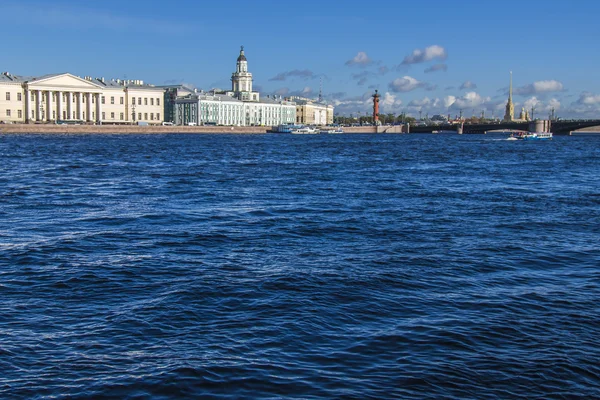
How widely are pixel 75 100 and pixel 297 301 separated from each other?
9499 cm

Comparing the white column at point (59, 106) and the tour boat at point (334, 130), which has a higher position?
the white column at point (59, 106)

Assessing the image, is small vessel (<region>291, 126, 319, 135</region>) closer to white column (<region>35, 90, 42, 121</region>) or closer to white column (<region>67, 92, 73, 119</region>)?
white column (<region>67, 92, 73, 119</region>)

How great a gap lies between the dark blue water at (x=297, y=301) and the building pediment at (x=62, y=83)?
83058 mm

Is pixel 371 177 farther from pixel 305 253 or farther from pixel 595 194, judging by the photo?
pixel 305 253

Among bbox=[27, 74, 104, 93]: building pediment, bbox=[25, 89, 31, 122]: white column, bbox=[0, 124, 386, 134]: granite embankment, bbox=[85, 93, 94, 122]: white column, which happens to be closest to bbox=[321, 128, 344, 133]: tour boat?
bbox=[0, 124, 386, 134]: granite embankment

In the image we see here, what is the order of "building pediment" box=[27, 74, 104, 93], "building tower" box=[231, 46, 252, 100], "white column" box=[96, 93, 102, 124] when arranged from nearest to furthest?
"building pediment" box=[27, 74, 104, 93] → "white column" box=[96, 93, 102, 124] → "building tower" box=[231, 46, 252, 100]

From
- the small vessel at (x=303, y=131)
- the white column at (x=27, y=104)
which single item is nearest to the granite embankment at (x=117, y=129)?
the small vessel at (x=303, y=131)

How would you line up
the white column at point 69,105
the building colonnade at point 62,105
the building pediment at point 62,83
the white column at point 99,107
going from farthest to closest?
the white column at point 99,107
the white column at point 69,105
the building colonnade at point 62,105
the building pediment at point 62,83

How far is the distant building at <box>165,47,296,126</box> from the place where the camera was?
374ft

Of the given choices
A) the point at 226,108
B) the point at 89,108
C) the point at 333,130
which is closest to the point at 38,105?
the point at 89,108

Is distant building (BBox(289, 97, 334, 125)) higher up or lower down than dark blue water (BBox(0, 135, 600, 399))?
higher up

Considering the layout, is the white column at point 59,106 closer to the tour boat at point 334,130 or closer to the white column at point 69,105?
the white column at point 69,105

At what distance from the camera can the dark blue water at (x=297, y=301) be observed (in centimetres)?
504

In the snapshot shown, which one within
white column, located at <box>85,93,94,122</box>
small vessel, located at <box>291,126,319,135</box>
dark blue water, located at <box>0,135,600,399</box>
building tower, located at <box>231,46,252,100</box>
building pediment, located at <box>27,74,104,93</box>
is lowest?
dark blue water, located at <box>0,135,600,399</box>
